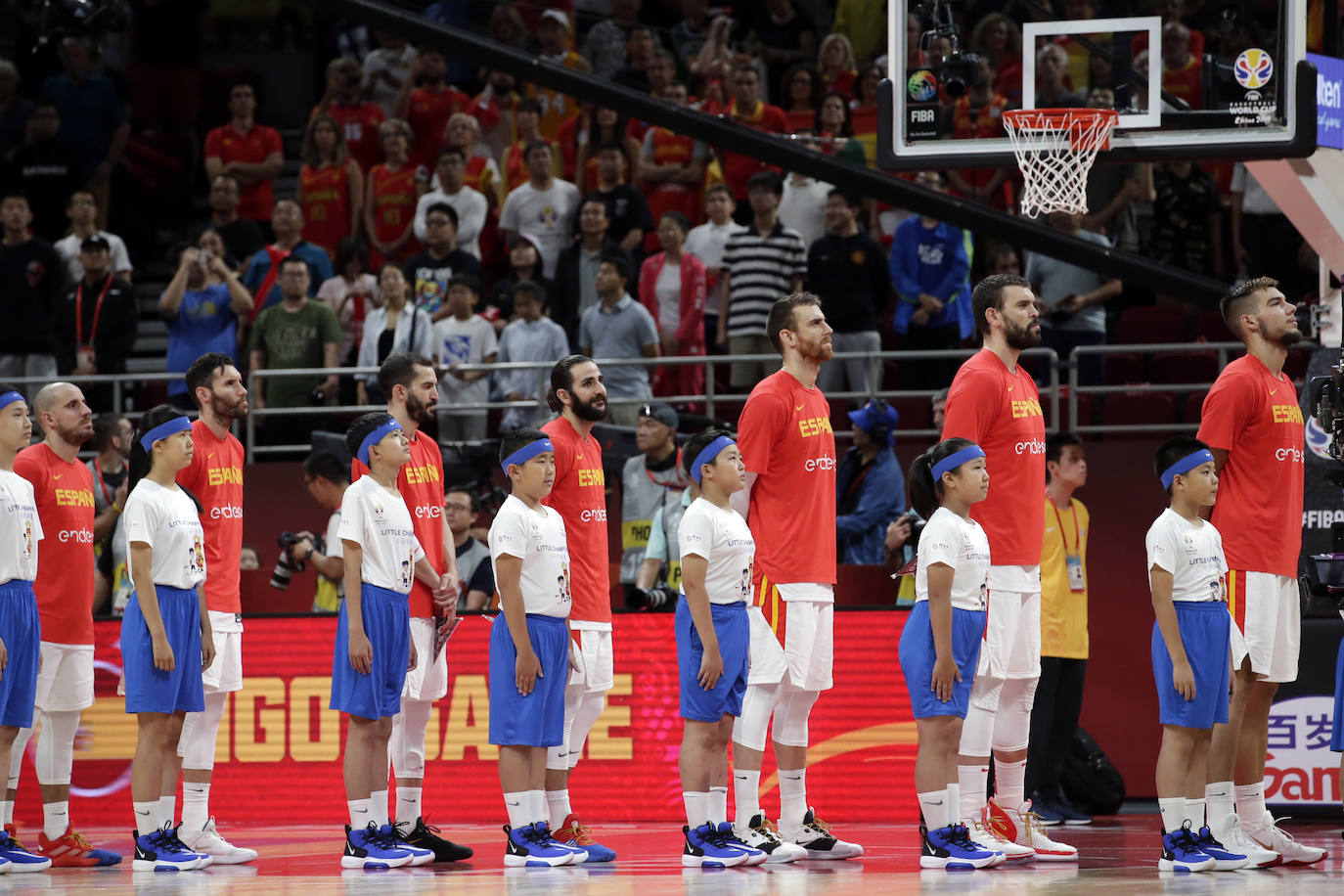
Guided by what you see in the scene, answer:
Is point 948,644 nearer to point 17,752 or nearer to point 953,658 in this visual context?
point 953,658

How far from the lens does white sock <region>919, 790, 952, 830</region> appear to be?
8.08 meters

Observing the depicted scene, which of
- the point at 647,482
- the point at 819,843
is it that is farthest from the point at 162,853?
the point at 647,482

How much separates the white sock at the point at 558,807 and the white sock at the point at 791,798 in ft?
3.65

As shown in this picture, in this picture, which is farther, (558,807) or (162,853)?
(558,807)

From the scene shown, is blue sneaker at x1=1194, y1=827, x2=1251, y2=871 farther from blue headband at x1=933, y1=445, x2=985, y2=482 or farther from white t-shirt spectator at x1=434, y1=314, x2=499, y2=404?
white t-shirt spectator at x1=434, y1=314, x2=499, y2=404

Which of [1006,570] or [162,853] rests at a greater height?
[1006,570]

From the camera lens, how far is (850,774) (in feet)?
35.8

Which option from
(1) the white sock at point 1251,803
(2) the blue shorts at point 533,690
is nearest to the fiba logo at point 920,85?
(2) the blue shorts at point 533,690

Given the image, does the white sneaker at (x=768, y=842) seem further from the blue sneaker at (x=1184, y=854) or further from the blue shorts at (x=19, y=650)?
the blue shorts at (x=19, y=650)

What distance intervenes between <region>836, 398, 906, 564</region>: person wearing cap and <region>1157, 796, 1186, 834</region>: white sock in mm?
4145

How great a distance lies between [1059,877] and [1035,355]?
706 cm

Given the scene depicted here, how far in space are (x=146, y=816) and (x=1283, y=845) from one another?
5.55 metres

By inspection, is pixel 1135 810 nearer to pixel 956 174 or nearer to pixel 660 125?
pixel 956 174

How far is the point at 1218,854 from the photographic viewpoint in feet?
25.9
